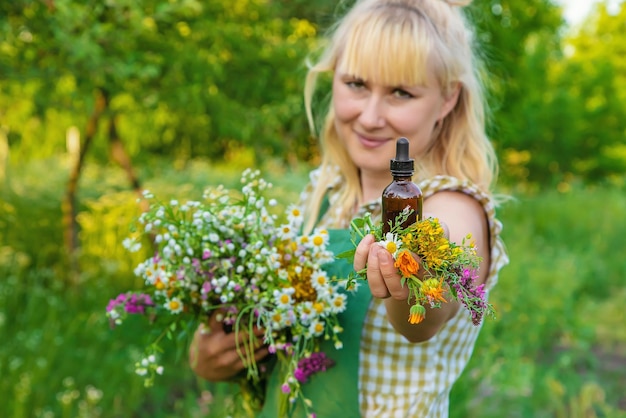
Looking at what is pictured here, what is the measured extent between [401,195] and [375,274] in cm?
14

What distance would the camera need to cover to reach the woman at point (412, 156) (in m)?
1.81

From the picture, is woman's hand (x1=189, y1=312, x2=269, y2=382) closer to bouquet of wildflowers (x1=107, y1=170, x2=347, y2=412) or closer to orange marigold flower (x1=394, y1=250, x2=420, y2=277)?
bouquet of wildflowers (x1=107, y1=170, x2=347, y2=412)

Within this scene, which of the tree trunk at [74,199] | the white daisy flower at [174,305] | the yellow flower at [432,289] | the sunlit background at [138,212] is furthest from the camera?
the tree trunk at [74,199]

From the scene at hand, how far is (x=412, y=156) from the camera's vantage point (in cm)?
192

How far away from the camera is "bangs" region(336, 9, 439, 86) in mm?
1809

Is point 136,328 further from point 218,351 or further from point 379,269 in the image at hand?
point 379,269

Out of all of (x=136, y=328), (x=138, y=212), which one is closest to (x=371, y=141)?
(x=136, y=328)

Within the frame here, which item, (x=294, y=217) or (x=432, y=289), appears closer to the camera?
(x=432, y=289)

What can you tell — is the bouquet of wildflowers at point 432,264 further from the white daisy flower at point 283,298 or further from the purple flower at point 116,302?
the purple flower at point 116,302

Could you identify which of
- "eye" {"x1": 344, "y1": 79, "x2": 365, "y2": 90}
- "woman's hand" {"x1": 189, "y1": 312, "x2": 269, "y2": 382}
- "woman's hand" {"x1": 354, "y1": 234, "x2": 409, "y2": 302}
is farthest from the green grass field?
"woman's hand" {"x1": 354, "y1": 234, "x2": 409, "y2": 302}

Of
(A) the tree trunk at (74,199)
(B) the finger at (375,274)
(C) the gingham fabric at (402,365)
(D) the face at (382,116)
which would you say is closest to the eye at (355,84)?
(D) the face at (382,116)

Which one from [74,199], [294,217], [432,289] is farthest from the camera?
[74,199]

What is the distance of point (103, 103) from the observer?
4.59m

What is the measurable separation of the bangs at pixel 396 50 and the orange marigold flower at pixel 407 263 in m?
0.70
